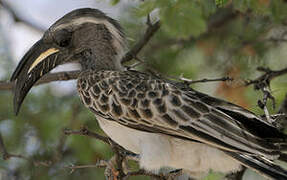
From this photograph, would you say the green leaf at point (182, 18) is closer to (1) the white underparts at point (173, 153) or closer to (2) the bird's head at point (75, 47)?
(1) the white underparts at point (173, 153)

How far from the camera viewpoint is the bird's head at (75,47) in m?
4.06

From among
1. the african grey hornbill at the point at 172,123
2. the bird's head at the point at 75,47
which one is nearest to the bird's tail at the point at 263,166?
the african grey hornbill at the point at 172,123

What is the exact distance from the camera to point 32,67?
4039 millimetres

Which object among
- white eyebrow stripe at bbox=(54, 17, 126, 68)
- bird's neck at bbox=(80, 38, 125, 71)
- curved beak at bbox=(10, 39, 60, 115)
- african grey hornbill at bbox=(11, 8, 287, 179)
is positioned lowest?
A: african grey hornbill at bbox=(11, 8, 287, 179)

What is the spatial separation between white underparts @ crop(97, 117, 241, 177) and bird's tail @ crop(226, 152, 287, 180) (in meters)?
0.14

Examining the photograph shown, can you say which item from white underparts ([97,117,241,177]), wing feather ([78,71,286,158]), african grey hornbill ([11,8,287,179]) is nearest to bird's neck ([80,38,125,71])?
african grey hornbill ([11,8,287,179])

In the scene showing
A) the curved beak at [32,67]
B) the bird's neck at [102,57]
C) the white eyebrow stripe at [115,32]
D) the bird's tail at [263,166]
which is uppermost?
the white eyebrow stripe at [115,32]

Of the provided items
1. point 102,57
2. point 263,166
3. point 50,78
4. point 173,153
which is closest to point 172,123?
point 173,153

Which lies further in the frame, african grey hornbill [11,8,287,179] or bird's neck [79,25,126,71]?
bird's neck [79,25,126,71]

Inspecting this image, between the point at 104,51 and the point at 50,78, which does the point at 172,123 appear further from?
the point at 50,78

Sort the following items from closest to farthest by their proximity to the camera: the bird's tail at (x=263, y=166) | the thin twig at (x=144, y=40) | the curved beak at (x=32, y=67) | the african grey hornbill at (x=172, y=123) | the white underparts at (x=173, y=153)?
1. the bird's tail at (x=263, y=166)
2. the african grey hornbill at (x=172, y=123)
3. the white underparts at (x=173, y=153)
4. the curved beak at (x=32, y=67)
5. the thin twig at (x=144, y=40)

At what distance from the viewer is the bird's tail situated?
3127 mm

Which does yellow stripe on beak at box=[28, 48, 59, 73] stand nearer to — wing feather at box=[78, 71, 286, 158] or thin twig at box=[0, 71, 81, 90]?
thin twig at box=[0, 71, 81, 90]

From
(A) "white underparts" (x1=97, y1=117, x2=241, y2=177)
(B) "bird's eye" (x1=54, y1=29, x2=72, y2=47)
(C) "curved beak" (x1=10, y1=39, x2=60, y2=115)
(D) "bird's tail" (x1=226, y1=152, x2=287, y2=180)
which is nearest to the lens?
(D) "bird's tail" (x1=226, y1=152, x2=287, y2=180)
